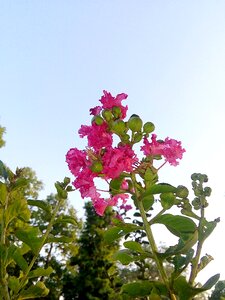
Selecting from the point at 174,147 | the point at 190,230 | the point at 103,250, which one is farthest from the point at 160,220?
the point at 103,250

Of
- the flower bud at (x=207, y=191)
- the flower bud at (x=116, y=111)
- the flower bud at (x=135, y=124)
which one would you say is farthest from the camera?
the flower bud at (x=116, y=111)

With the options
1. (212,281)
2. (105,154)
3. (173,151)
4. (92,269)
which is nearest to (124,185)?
(105,154)

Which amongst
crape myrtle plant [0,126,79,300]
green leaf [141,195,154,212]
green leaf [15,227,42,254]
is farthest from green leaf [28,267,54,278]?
green leaf [141,195,154,212]

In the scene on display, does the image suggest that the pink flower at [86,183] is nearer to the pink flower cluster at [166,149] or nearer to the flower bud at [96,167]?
the flower bud at [96,167]

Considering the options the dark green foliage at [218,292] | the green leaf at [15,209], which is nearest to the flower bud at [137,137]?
the green leaf at [15,209]

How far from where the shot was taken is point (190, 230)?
4.81 feet

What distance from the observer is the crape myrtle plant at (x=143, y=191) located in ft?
4.24

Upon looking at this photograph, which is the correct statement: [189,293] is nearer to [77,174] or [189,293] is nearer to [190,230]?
[190,230]

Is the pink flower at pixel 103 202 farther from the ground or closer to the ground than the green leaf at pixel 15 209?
farther from the ground

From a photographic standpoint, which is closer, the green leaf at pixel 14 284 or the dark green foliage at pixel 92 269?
the green leaf at pixel 14 284

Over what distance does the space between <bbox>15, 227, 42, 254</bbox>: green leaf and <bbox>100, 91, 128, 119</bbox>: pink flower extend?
2.19 ft

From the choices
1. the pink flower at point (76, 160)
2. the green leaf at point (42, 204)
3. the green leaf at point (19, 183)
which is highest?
the pink flower at point (76, 160)

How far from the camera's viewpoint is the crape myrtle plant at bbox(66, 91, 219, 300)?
1291 mm

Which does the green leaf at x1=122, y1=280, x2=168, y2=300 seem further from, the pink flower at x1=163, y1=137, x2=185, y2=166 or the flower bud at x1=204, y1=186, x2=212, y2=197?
the pink flower at x1=163, y1=137, x2=185, y2=166
